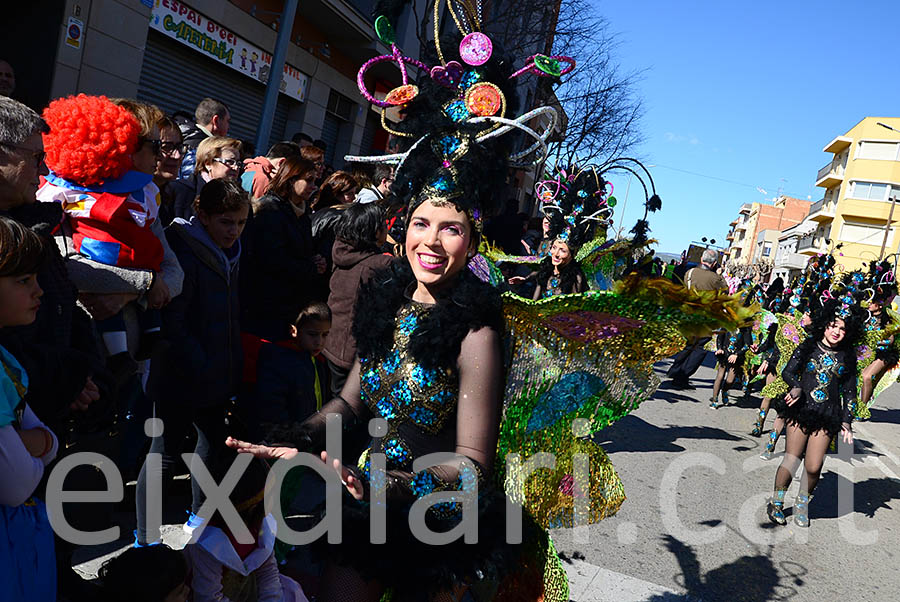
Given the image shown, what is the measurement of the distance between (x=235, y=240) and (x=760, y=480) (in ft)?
17.1

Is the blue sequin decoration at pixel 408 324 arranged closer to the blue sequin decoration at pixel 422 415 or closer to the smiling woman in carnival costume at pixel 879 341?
the blue sequin decoration at pixel 422 415

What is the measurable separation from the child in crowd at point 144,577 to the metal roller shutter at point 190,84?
6.29 meters

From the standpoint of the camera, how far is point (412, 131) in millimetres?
2320

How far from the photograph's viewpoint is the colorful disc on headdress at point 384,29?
8.82ft

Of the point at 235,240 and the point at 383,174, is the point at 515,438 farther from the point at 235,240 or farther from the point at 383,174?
the point at 383,174

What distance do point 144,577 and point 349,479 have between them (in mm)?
1025

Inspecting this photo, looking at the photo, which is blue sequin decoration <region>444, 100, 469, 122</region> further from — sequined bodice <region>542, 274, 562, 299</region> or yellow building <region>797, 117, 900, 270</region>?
yellow building <region>797, 117, 900, 270</region>

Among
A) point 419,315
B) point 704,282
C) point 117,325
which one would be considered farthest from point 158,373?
point 704,282

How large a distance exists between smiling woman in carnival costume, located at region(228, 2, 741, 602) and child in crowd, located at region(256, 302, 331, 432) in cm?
131

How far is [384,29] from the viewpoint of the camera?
271cm

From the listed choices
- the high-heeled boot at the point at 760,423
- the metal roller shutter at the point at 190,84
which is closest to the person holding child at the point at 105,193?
the metal roller shutter at the point at 190,84

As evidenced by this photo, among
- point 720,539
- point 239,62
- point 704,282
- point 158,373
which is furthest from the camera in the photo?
point 239,62

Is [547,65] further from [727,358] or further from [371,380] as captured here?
[727,358]

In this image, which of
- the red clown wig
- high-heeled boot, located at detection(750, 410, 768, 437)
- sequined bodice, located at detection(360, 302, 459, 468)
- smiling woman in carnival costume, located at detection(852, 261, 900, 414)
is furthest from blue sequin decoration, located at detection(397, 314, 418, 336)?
high-heeled boot, located at detection(750, 410, 768, 437)
